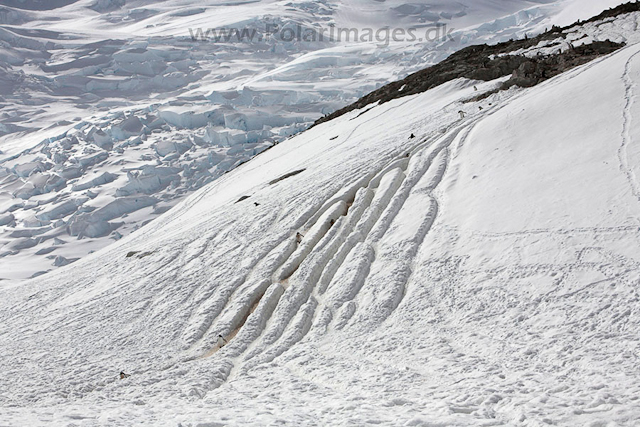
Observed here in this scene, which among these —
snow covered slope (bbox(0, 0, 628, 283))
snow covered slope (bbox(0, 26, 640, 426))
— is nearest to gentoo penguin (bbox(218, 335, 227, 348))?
snow covered slope (bbox(0, 26, 640, 426))

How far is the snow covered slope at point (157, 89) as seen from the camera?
40594mm

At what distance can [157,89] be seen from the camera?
77.2 meters

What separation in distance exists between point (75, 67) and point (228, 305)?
8495cm

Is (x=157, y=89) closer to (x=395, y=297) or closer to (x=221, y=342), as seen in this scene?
(x=221, y=342)

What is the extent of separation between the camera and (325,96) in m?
57.4

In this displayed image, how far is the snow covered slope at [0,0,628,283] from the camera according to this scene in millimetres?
40594

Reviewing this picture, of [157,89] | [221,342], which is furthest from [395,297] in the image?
[157,89]

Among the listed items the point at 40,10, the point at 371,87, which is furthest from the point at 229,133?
the point at 40,10

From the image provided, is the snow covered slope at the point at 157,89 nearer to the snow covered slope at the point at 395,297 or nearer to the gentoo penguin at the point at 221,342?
the snow covered slope at the point at 395,297

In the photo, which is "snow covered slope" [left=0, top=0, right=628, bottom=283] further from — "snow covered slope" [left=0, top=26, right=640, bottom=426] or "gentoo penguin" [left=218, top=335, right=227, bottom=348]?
"gentoo penguin" [left=218, top=335, right=227, bottom=348]

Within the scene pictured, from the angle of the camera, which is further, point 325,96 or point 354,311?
point 325,96

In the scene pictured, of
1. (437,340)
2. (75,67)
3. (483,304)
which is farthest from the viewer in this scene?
(75,67)

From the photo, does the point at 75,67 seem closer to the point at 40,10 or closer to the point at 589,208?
the point at 40,10

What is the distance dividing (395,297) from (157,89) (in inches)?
2966
